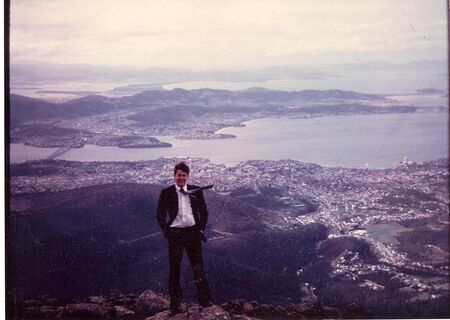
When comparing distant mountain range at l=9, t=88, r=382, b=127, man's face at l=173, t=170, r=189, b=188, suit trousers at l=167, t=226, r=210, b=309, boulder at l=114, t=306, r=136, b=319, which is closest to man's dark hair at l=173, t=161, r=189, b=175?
man's face at l=173, t=170, r=189, b=188

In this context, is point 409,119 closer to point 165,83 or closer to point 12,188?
point 165,83

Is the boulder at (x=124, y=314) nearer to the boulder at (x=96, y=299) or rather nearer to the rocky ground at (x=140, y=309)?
the rocky ground at (x=140, y=309)

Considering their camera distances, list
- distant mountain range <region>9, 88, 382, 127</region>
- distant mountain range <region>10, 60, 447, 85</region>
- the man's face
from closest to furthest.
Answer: the man's face → distant mountain range <region>10, 60, 447, 85</region> → distant mountain range <region>9, 88, 382, 127</region>

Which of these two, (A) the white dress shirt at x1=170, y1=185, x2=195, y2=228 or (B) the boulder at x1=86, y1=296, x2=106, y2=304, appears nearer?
(A) the white dress shirt at x1=170, y1=185, x2=195, y2=228

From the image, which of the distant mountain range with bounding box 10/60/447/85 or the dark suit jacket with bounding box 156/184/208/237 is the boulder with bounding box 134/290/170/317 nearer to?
the dark suit jacket with bounding box 156/184/208/237

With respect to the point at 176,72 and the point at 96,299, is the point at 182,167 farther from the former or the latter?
the point at 96,299

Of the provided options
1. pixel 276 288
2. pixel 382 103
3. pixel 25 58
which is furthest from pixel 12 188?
pixel 382 103

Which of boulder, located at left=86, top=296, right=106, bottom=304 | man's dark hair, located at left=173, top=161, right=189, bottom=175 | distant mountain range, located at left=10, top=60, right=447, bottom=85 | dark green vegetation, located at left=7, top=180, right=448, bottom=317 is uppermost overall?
distant mountain range, located at left=10, top=60, right=447, bottom=85
